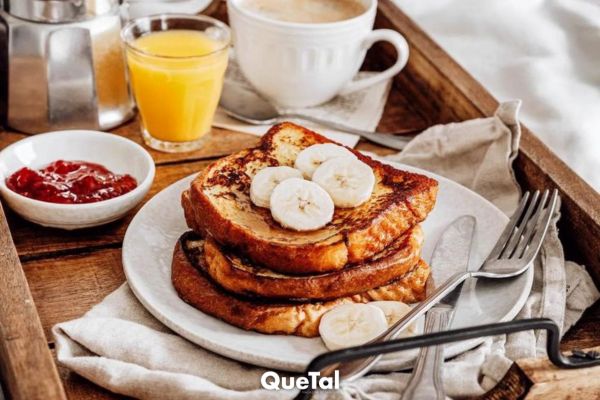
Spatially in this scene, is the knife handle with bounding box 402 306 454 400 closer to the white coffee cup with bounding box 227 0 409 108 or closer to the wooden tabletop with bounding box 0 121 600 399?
the wooden tabletop with bounding box 0 121 600 399

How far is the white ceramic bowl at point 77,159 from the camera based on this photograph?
167 centimetres

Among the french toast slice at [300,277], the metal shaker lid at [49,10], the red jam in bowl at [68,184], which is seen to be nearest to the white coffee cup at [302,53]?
the metal shaker lid at [49,10]

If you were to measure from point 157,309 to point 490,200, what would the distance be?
Answer: 764 mm

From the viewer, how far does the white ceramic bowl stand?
1668mm

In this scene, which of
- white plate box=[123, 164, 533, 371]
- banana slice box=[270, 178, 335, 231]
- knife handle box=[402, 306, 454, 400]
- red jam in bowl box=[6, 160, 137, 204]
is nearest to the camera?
knife handle box=[402, 306, 454, 400]

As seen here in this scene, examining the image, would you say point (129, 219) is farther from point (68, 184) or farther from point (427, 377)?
point (427, 377)

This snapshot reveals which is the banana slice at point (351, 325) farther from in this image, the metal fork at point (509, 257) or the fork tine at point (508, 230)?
the fork tine at point (508, 230)

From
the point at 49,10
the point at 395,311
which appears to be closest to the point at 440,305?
the point at 395,311

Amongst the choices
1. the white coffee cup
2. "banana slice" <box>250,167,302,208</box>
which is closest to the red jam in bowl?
"banana slice" <box>250,167,302,208</box>

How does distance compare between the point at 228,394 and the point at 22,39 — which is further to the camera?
the point at 22,39

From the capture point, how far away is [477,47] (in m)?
2.59

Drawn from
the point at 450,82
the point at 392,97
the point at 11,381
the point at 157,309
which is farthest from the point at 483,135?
the point at 11,381

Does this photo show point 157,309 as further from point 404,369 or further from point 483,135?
point 483,135

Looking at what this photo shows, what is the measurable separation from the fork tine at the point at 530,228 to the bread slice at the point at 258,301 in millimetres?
170
